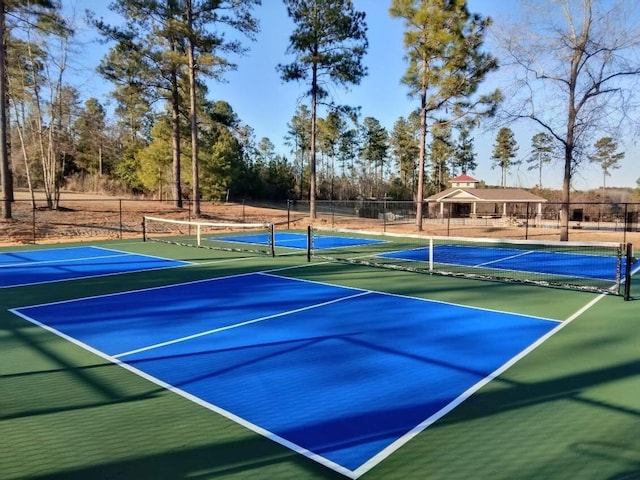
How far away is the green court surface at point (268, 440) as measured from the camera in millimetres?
3023

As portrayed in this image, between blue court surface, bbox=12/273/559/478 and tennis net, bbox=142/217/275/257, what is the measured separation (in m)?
6.74

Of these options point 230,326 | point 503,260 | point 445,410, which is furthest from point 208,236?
point 445,410

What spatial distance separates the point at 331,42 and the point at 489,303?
21.3 m

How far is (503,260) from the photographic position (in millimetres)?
14312

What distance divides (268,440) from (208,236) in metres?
18.9

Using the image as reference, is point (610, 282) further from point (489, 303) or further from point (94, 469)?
point (94, 469)

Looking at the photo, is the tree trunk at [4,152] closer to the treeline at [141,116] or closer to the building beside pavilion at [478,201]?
the treeline at [141,116]

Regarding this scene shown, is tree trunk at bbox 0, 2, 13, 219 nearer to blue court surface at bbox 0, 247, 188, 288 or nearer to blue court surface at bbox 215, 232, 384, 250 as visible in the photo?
blue court surface at bbox 0, 247, 188, 288

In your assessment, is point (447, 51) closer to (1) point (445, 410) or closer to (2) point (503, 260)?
(2) point (503, 260)

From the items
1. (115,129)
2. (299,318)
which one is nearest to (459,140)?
(115,129)

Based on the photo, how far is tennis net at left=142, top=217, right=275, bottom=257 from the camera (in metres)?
16.6

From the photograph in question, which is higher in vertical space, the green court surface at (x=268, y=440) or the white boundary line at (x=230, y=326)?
the white boundary line at (x=230, y=326)

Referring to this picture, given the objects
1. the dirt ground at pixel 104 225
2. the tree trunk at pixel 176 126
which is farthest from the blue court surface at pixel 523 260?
the tree trunk at pixel 176 126

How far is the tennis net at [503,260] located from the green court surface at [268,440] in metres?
3.94
